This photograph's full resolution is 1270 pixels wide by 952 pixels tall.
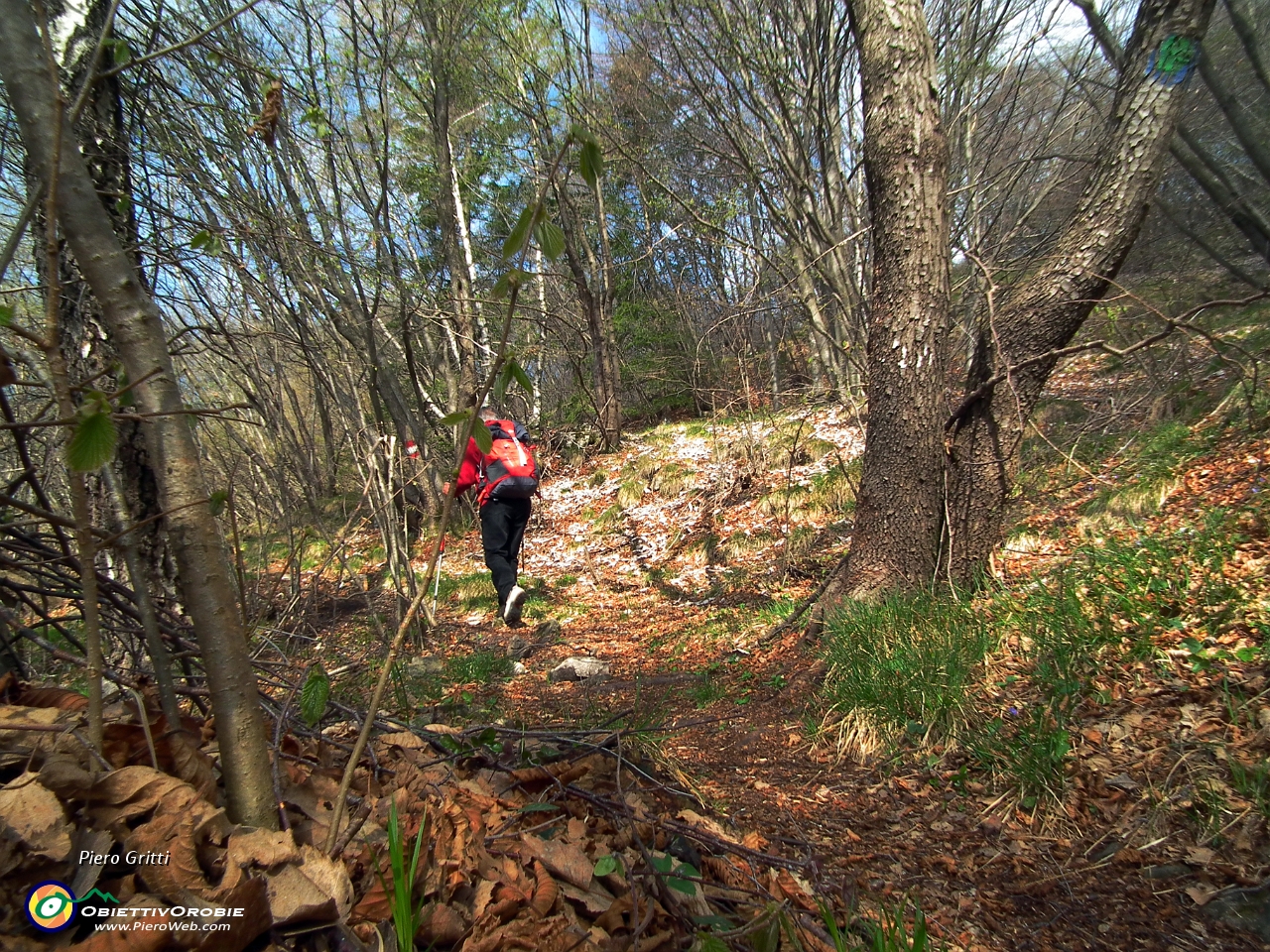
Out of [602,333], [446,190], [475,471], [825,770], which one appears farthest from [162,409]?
[602,333]

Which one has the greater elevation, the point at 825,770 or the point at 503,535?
the point at 503,535

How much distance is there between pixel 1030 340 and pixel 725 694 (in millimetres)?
2762

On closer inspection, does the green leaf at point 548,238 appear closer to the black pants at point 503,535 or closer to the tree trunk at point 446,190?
the tree trunk at point 446,190

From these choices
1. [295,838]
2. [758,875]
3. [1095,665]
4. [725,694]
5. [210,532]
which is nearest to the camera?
[210,532]

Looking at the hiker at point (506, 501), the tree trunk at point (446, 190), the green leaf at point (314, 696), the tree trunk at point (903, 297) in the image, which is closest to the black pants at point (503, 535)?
the hiker at point (506, 501)

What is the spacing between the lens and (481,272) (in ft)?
57.2

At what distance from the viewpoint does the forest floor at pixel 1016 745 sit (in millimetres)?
2117

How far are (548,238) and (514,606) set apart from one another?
5234 millimetres

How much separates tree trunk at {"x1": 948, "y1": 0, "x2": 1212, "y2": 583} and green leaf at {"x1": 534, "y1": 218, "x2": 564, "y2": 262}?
3.12 meters

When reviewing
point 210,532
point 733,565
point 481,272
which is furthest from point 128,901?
point 481,272

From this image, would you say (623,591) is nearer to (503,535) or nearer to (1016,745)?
(503,535)

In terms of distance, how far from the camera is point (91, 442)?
106 centimetres

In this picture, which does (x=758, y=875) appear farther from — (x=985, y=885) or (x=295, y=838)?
(x=295, y=838)

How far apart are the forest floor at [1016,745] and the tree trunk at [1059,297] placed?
51 cm
